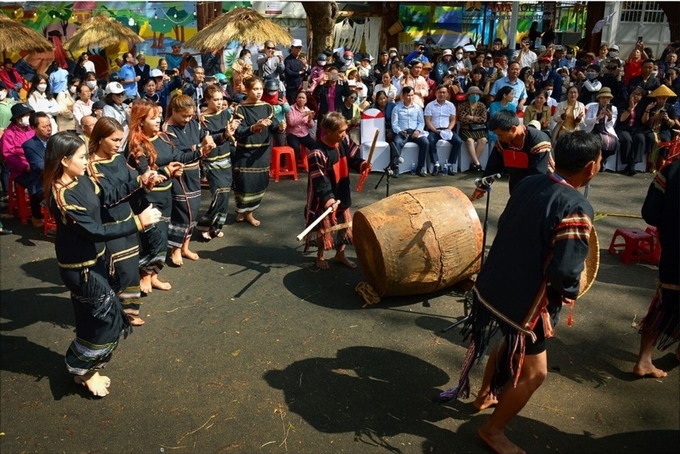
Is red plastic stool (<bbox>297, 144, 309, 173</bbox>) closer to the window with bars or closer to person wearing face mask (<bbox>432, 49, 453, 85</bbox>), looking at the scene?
person wearing face mask (<bbox>432, 49, 453, 85</bbox>)

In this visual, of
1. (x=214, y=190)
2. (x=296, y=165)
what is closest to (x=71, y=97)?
Result: (x=296, y=165)

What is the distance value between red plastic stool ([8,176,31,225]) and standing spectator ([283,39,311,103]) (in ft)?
19.1

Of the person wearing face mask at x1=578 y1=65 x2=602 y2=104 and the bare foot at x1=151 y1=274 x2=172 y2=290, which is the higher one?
the person wearing face mask at x1=578 y1=65 x2=602 y2=104

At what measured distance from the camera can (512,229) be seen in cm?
329

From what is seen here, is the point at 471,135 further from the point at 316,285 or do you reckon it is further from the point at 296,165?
the point at 316,285

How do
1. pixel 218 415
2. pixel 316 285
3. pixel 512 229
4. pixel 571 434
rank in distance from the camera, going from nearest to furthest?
pixel 512 229 < pixel 571 434 < pixel 218 415 < pixel 316 285

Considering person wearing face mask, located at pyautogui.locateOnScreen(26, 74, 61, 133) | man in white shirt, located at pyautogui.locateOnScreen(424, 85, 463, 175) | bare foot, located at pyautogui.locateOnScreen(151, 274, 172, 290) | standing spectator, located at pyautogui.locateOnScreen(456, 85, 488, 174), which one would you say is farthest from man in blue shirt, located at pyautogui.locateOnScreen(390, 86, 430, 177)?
person wearing face mask, located at pyautogui.locateOnScreen(26, 74, 61, 133)

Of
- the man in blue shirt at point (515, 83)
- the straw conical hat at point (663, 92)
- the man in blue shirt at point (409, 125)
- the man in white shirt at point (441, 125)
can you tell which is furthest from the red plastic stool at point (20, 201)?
the straw conical hat at point (663, 92)

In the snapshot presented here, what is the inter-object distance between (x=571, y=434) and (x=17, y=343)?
4241 millimetres

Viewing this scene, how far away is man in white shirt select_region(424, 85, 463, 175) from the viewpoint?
33.9 ft

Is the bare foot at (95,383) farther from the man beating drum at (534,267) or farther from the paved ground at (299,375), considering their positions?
the man beating drum at (534,267)

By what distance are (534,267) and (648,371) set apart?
179 cm

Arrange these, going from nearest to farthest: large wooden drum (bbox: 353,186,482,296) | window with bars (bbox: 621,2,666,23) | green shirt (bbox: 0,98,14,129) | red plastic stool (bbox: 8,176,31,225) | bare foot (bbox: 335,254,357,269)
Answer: large wooden drum (bbox: 353,186,482,296) → bare foot (bbox: 335,254,357,269) → red plastic stool (bbox: 8,176,31,225) → green shirt (bbox: 0,98,14,129) → window with bars (bbox: 621,2,666,23)

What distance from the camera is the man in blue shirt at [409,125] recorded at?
10.2m
